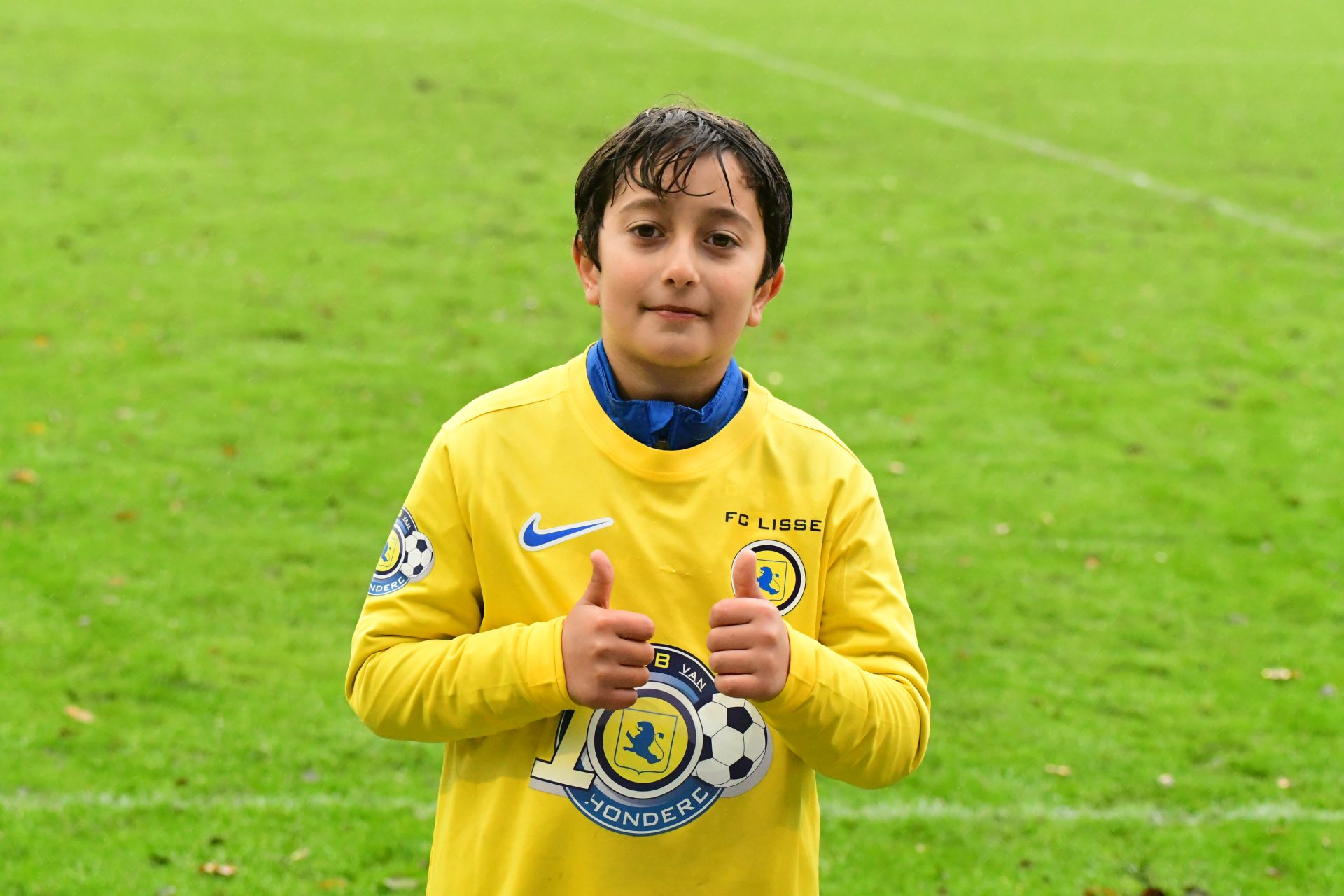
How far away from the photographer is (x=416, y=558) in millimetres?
2367

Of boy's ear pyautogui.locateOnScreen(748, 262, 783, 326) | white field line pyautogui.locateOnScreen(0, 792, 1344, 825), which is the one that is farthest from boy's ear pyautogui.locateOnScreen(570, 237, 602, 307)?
white field line pyautogui.locateOnScreen(0, 792, 1344, 825)

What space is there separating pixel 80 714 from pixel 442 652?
3.82 m

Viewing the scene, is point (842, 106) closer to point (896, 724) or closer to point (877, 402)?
point (877, 402)

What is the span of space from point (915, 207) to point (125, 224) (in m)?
6.85

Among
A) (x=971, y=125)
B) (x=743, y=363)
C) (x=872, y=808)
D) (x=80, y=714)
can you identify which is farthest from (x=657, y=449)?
(x=971, y=125)

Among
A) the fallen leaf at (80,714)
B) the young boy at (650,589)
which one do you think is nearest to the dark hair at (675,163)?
the young boy at (650,589)

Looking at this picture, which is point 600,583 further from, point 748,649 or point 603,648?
point 748,649

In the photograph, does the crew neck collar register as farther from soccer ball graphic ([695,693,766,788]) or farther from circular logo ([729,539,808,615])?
soccer ball graphic ([695,693,766,788])

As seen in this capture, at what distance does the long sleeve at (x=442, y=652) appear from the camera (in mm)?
2229

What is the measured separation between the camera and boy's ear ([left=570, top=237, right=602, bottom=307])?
2561 millimetres

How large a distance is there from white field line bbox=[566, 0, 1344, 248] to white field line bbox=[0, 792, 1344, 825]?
28.9 ft

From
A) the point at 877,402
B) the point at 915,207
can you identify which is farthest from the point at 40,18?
the point at 877,402

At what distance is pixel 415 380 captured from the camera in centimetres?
930

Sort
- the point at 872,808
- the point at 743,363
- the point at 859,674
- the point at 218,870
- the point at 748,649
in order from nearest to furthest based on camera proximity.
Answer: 1. the point at 748,649
2. the point at 859,674
3. the point at 218,870
4. the point at 872,808
5. the point at 743,363
